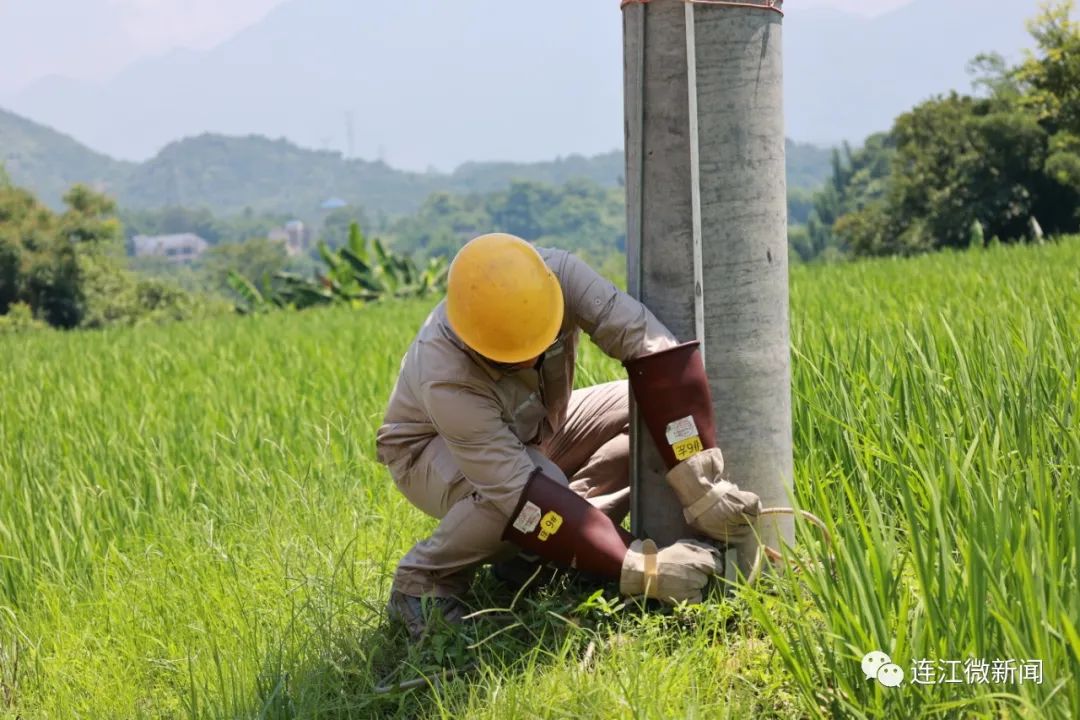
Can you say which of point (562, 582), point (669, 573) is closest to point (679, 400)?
point (669, 573)

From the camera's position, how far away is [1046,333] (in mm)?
3539

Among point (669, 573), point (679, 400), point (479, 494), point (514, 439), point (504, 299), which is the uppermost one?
point (504, 299)

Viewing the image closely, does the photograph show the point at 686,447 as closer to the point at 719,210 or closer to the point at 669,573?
the point at 669,573

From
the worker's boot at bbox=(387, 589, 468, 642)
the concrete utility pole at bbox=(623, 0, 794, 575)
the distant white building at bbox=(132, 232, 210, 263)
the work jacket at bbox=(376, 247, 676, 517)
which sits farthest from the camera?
the distant white building at bbox=(132, 232, 210, 263)

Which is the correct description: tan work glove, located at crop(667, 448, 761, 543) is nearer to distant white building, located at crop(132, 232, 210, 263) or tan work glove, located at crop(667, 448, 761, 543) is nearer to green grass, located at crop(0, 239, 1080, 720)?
green grass, located at crop(0, 239, 1080, 720)

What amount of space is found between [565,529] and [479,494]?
31cm

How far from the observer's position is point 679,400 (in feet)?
8.23

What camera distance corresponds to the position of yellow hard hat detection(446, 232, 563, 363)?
2.52m

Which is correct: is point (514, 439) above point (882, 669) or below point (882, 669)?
above

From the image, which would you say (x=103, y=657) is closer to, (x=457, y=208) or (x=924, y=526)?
(x=924, y=526)

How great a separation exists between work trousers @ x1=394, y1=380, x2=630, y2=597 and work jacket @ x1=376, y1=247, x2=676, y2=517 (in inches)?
5.3

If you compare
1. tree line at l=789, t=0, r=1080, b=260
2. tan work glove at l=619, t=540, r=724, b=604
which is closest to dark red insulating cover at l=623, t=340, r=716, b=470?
tan work glove at l=619, t=540, r=724, b=604

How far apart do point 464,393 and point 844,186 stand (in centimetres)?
8787

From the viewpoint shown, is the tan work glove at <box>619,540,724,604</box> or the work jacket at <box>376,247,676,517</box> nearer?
the tan work glove at <box>619,540,724,604</box>
